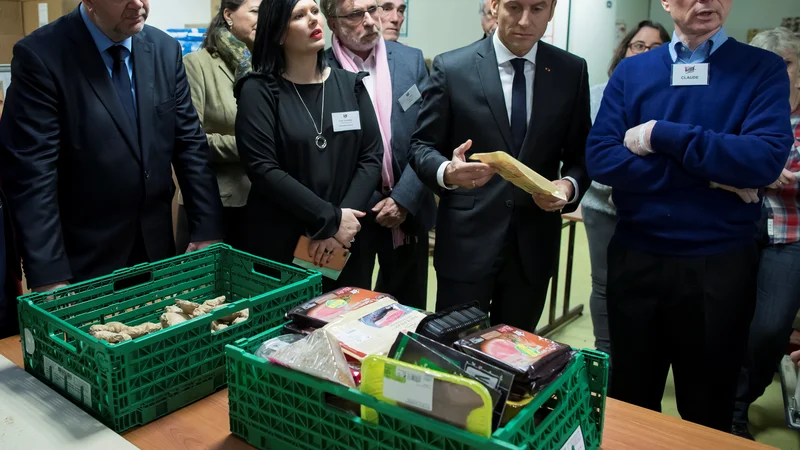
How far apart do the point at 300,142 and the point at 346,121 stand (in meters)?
0.18

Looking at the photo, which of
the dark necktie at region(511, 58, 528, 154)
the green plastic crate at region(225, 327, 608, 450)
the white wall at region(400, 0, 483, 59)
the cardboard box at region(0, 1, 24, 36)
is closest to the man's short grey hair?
the dark necktie at region(511, 58, 528, 154)

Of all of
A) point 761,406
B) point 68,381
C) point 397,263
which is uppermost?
point 68,381

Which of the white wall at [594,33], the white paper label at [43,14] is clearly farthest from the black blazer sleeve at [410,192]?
the white paper label at [43,14]

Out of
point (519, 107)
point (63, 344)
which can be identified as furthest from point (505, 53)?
point (63, 344)

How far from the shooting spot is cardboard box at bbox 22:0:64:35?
461cm

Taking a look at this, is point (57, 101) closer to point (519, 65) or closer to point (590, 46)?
point (519, 65)

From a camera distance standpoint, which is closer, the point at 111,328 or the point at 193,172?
the point at 111,328

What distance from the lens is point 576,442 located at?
3.51 ft

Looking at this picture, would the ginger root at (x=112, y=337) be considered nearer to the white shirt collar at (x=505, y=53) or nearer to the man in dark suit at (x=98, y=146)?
the man in dark suit at (x=98, y=146)

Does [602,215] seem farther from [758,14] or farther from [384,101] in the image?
[758,14]

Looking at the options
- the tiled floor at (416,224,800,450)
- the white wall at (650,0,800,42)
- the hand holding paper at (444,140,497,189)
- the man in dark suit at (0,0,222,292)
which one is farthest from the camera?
the white wall at (650,0,800,42)

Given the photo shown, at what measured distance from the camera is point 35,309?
1.29m

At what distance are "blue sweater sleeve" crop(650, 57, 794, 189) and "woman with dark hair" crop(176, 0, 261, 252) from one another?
154cm

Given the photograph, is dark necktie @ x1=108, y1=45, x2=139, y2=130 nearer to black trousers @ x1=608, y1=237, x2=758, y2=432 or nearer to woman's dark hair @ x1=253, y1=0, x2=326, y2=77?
woman's dark hair @ x1=253, y1=0, x2=326, y2=77
